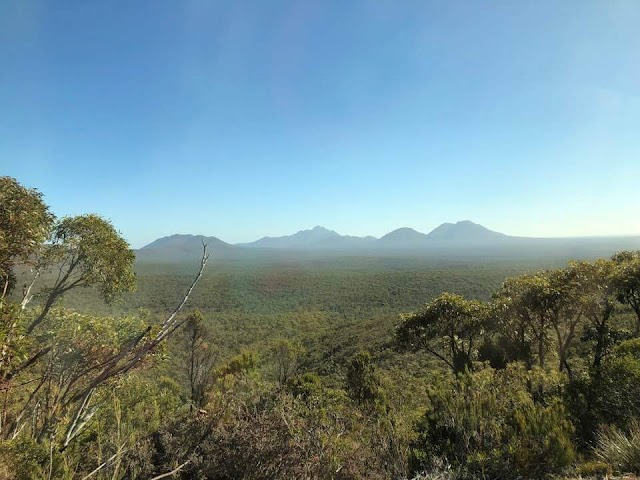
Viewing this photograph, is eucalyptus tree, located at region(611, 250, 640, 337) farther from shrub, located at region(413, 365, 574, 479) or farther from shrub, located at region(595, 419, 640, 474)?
shrub, located at region(595, 419, 640, 474)

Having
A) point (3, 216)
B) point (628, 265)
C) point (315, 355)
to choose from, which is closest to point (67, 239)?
point (3, 216)

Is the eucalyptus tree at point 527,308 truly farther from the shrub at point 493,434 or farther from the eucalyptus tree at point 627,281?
the shrub at point 493,434

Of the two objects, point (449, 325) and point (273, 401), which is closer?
point (273, 401)

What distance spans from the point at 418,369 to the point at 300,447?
2115cm

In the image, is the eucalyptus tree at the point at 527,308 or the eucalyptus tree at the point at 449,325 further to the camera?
the eucalyptus tree at the point at 449,325

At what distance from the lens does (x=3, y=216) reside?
4.94 m

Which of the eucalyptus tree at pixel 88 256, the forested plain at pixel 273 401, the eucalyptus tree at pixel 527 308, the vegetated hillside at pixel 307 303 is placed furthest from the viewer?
the vegetated hillside at pixel 307 303

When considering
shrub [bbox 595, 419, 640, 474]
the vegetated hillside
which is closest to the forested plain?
shrub [bbox 595, 419, 640, 474]

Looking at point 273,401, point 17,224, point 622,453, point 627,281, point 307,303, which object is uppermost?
point 17,224

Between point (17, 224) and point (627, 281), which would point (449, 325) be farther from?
point (17, 224)

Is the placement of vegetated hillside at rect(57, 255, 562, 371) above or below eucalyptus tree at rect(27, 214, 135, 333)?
below

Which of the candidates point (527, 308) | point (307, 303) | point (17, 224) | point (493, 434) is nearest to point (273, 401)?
point (493, 434)

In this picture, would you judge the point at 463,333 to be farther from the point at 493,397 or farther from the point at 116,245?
the point at 116,245

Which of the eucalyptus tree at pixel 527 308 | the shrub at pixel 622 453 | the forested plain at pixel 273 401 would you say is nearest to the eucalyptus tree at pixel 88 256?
the forested plain at pixel 273 401
